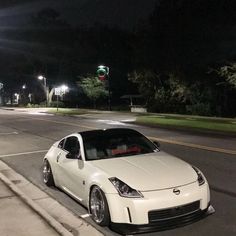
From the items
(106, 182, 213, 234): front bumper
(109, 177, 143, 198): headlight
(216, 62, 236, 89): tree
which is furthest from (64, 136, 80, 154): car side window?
(216, 62, 236, 89): tree

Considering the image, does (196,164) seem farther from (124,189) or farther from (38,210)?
(124,189)

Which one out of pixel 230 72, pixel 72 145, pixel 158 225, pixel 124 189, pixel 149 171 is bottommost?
pixel 158 225

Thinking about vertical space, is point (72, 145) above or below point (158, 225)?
above

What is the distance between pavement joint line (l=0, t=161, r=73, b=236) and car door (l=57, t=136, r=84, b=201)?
66 cm

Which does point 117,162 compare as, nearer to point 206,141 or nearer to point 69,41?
point 206,141

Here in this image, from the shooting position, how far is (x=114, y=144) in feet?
26.3

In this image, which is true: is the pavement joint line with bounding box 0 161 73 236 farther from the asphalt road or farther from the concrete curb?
the asphalt road

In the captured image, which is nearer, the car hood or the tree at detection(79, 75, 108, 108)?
the car hood

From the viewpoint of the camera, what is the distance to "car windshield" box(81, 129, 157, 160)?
25.6 ft

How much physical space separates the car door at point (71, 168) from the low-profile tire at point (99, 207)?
1.65 ft

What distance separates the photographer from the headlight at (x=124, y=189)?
6254 millimetres

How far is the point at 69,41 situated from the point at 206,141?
2239 inches

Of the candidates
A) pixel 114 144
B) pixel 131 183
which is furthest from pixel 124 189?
pixel 114 144

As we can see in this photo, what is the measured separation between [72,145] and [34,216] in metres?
1.86
